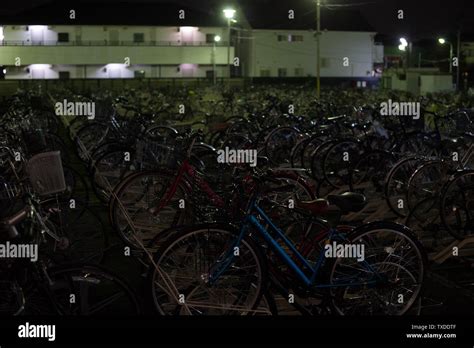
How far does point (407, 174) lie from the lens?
6734mm

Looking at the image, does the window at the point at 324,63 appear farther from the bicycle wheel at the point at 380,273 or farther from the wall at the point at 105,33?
the bicycle wheel at the point at 380,273

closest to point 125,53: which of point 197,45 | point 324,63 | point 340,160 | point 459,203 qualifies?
point 197,45

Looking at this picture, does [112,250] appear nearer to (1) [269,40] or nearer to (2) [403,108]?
(2) [403,108]

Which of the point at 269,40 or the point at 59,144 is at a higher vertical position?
the point at 269,40

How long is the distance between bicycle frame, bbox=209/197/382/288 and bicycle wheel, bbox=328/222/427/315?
0.16 feet

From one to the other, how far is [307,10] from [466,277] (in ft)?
140

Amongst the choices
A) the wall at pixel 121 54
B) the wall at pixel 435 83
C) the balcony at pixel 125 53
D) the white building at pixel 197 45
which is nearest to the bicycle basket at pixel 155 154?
the wall at pixel 435 83

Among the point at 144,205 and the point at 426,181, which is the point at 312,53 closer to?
the point at 426,181

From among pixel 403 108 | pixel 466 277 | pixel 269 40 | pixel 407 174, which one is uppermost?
pixel 269 40

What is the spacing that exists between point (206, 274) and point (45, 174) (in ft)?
4.20

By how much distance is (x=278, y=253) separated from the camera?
3.87m

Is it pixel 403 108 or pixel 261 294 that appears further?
pixel 403 108

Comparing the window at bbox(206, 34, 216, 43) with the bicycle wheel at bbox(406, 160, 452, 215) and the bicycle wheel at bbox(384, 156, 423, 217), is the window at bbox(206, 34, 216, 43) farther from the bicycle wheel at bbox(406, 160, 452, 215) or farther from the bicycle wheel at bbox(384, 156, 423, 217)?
the bicycle wheel at bbox(406, 160, 452, 215)

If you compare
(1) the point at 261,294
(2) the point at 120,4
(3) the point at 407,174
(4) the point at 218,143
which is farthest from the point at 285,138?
(2) the point at 120,4
